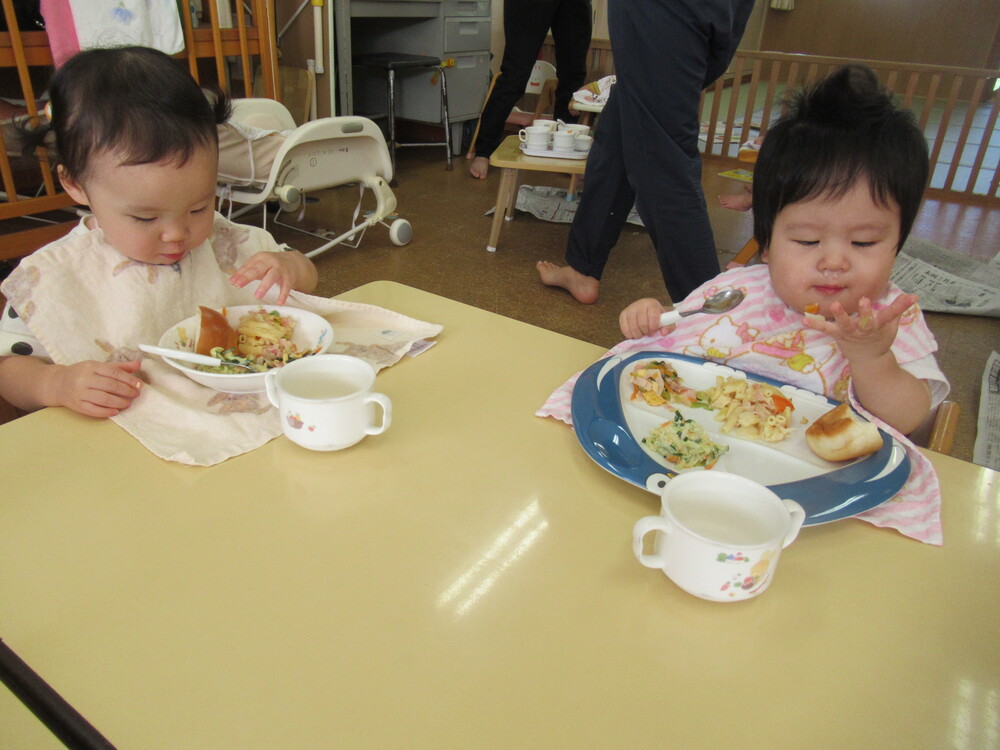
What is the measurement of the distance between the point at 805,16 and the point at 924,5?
132 cm

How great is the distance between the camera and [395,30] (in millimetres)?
4344

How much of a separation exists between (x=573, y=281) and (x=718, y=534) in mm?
2076

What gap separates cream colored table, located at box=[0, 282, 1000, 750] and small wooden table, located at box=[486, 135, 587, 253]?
2.17m

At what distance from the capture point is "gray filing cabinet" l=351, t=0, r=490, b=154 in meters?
4.20

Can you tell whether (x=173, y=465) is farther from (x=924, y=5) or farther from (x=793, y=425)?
(x=924, y=5)

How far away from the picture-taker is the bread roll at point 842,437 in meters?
0.66

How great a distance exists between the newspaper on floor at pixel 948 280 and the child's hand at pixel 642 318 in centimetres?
205

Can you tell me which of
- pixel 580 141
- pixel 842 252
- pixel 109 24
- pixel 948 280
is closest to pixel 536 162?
pixel 580 141

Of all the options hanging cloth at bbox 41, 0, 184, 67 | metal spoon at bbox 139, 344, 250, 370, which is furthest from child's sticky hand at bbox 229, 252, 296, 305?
hanging cloth at bbox 41, 0, 184, 67

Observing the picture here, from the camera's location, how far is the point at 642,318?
0.90 m

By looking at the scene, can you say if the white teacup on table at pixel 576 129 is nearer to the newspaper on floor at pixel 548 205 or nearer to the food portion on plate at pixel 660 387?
the newspaper on floor at pixel 548 205

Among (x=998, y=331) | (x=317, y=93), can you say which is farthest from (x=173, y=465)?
(x=317, y=93)

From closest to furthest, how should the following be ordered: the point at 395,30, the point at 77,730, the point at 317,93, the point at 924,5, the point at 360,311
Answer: the point at 77,730 < the point at 360,311 < the point at 317,93 < the point at 395,30 < the point at 924,5

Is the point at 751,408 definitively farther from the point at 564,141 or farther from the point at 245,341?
the point at 564,141
